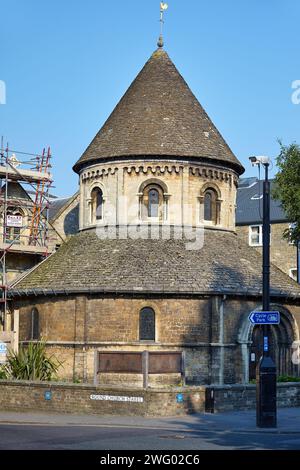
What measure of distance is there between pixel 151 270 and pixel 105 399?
929 centimetres

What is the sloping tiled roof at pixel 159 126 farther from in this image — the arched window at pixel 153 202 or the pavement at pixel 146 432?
the pavement at pixel 146 432

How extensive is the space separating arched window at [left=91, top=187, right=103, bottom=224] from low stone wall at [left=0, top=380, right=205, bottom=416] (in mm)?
13272

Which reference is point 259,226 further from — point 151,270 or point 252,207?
point 151,270

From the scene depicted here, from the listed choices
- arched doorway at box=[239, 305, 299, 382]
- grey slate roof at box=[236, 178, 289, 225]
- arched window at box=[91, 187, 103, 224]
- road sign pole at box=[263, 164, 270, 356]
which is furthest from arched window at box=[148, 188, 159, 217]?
grey slate roof at box=[236, 178, 289, 225]

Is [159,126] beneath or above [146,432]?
above

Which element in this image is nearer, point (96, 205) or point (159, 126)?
point (159, 126)

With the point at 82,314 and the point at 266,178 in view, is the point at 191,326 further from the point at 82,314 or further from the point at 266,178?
the point at 266,178

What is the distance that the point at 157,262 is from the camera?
34.6 metres

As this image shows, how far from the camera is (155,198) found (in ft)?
125

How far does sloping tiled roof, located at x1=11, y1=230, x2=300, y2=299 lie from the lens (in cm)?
3341

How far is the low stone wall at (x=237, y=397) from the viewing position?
26.1 metres

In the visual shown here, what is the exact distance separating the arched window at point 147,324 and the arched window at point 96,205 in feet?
23.4

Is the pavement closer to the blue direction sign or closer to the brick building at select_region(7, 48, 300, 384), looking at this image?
the blue direction sign

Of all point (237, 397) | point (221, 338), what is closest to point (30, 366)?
point (237, 397)
